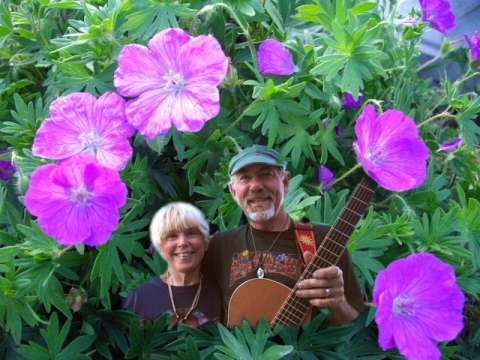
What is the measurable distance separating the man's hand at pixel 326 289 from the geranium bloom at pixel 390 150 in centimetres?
13

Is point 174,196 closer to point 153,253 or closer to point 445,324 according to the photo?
point 153,253

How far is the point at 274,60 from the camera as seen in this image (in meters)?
1.05

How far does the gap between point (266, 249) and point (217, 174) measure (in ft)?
0.66

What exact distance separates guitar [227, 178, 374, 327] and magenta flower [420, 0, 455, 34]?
1.88 feet

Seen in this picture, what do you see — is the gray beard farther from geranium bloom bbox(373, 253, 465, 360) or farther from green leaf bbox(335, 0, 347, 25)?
green leaf bbox(335, 0, 347, 25)

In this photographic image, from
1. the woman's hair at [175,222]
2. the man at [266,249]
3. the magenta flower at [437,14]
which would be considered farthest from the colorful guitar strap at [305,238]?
the magenta flower at [437,14]

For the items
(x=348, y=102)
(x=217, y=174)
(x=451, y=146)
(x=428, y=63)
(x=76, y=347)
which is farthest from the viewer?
(x=428, y=63)

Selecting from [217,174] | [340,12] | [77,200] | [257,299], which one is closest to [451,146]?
[340,12]

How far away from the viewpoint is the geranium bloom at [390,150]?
34.3 inches

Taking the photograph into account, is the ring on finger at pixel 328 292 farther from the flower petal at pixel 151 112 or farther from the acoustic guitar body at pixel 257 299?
the flower petal at pixel 151 112

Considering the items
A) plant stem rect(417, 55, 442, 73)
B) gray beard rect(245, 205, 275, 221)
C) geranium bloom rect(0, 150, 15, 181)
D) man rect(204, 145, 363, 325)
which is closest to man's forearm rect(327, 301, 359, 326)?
man rect(204, 145, 363, 325)

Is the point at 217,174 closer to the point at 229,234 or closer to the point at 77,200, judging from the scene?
the point at 229,234

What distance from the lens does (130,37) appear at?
1085 mm

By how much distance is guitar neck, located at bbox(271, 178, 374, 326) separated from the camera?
847mm
